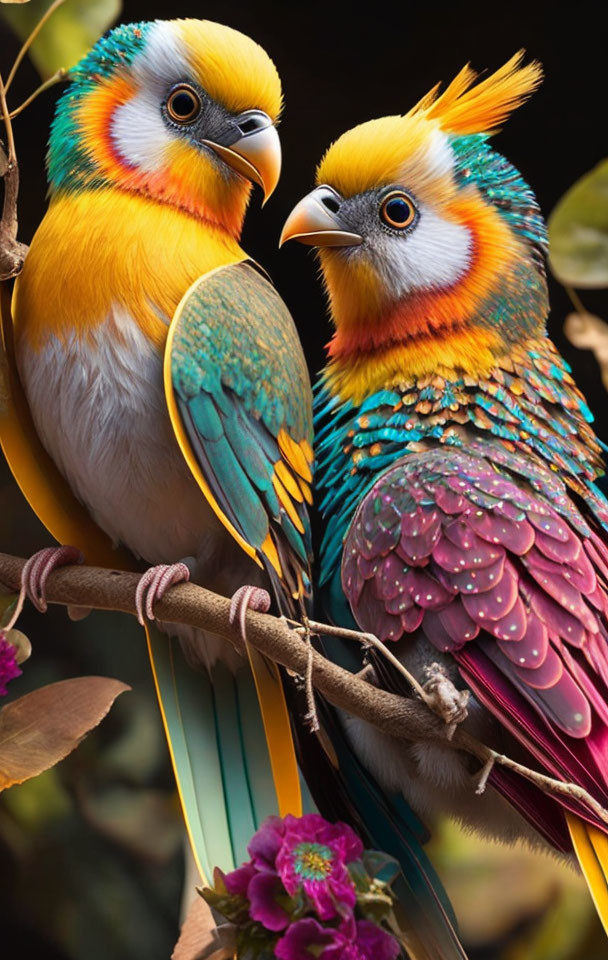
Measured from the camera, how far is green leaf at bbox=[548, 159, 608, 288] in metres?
1.09

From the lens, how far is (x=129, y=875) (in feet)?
3.42

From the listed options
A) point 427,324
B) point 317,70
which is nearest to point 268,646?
point 427,324

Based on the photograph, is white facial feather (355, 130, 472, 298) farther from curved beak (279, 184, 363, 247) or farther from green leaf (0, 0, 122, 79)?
green leaf (0, 0, 122, 79)

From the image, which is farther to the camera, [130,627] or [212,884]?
[130,627]

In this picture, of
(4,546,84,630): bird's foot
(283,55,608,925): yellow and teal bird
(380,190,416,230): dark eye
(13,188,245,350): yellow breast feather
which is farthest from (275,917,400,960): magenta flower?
(380,190,416,230): dark eye

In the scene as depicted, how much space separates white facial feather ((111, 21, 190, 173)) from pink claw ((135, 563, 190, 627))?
374 millimetres

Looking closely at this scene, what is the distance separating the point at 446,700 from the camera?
0.86m

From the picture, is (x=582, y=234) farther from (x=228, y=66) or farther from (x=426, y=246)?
(x=228, y=66)

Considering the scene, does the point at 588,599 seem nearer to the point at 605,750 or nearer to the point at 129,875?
the point at 605,750

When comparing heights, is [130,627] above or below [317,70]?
below

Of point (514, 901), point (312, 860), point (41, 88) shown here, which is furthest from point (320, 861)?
point (41, 88)

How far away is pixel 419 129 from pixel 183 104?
227 mm

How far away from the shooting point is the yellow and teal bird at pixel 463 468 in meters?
0.90

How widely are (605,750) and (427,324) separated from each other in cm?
Answer: 42
